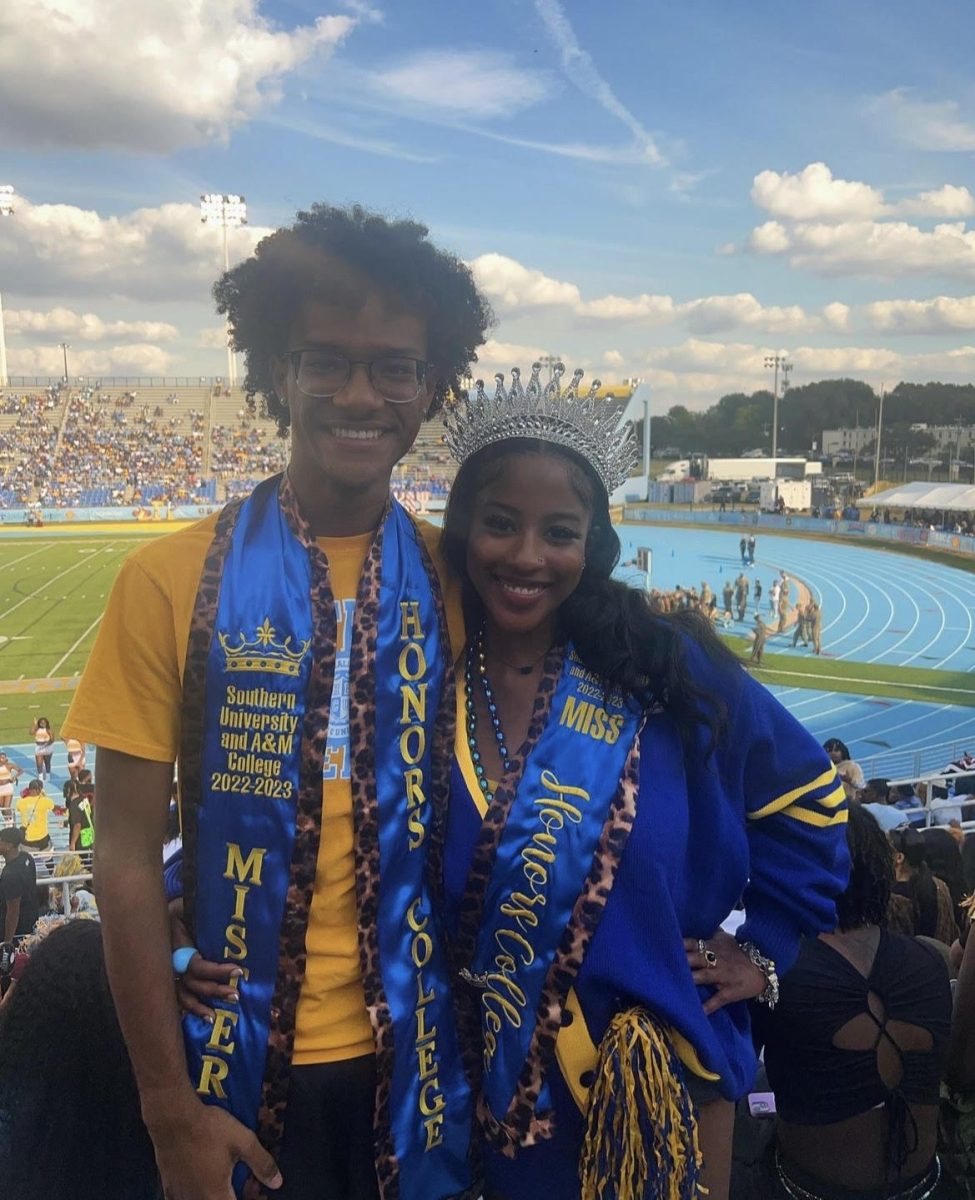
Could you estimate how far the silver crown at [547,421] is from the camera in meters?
1.79

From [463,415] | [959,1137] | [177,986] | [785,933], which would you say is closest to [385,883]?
[177,986]

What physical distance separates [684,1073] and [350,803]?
703mm

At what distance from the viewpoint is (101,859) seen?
58.3 inches

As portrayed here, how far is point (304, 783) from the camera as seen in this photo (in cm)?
156

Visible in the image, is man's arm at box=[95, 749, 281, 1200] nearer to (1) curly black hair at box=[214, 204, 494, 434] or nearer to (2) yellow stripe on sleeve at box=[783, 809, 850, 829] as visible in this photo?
(1) curly black hair at box=[214, 204, 494, 434]

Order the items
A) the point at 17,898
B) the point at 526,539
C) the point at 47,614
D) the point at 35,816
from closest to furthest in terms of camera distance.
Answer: the point at 526,539 < the point at 17,898 < the point at 35,816 < the point at 47,614

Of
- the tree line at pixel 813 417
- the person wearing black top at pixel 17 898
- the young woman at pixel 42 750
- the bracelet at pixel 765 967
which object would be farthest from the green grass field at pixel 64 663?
the tree line at pixel 813 417

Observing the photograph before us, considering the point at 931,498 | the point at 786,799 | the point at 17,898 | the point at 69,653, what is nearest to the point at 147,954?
the point at 786,799

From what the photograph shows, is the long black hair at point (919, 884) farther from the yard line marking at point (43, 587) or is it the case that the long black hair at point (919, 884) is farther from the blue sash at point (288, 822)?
the yard line marking at point (43, 587)

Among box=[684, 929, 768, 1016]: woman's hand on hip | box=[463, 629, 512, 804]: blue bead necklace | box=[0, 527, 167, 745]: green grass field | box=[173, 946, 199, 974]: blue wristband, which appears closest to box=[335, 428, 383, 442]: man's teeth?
box=[463, 629, 512, 804]: blue bead necklace

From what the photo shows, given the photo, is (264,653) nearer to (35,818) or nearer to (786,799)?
(786,799)

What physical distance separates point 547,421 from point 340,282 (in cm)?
43

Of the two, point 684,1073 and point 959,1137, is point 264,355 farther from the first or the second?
point 959,1137

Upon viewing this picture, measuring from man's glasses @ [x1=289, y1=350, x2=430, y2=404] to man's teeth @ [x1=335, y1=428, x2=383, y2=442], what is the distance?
59 millimetres
